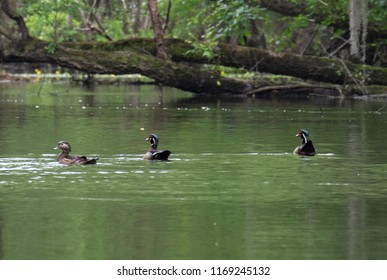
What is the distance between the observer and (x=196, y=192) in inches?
601

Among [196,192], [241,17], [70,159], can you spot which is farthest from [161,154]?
[241,17]

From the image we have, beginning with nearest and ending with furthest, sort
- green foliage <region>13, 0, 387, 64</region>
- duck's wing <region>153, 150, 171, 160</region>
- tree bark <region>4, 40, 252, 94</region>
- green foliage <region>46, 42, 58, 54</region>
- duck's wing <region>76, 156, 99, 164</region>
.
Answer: duck's wing <region>76, 156, 99, 164</region> → duck's wing <region>153, 150, 171, 160</region> → green foliage <region>46, 42, 58, 54</region> → tree bark <region>4, 40, 252, 94</region> → green foliage <region>13, 0, 387, 64</region>

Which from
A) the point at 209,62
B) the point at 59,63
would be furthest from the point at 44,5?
the point at 209,62

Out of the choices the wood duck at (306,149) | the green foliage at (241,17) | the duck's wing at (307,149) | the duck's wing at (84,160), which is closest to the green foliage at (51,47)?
the green foliage at (241,17)

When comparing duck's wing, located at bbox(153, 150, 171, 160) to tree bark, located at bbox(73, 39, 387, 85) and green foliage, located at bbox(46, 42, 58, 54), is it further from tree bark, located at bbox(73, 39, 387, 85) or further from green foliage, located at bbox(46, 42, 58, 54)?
tree bark, located at bbox(73, 39, 387, 85)

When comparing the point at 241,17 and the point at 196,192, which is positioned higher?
the point at 241,17

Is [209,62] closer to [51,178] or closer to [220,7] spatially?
[220,7]

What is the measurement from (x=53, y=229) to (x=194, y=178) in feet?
15.2

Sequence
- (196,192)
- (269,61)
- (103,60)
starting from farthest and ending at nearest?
(269,61) → (103,60) → (196,192)

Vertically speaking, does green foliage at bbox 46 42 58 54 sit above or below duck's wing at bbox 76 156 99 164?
above

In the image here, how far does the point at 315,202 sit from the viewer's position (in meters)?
14.4

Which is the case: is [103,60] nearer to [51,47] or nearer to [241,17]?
[51,47]

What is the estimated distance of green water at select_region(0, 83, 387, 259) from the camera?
1156 cm

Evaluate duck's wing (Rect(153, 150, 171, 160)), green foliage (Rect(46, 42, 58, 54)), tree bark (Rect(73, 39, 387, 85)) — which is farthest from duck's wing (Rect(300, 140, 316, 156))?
tree bark (Rect(73, 39, 387, 85))
